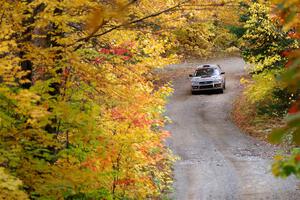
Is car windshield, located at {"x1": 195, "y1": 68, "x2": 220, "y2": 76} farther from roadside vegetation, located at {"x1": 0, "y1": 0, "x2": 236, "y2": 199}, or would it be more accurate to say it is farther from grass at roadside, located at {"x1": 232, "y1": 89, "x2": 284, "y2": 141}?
roadside vegetation, located at {"x1": 0, "y1": 0, "x2": 236, "y2": 199}

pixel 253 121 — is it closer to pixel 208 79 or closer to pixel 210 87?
pixel 208 79

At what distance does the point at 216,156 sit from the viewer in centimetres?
1791

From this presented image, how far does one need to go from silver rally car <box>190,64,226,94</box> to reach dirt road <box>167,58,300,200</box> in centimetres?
49

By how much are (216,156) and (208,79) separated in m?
10.8

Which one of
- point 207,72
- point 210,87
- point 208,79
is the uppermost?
point 207,72

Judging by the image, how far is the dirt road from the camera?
1410cm

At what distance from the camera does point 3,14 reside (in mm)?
6547

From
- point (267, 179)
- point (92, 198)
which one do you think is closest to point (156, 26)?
point (92, 198)

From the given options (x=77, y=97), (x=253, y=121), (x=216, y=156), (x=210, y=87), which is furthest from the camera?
(x=210, y=87)

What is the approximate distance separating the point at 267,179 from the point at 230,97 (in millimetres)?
12800

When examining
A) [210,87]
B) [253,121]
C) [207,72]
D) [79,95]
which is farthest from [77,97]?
[207,72]

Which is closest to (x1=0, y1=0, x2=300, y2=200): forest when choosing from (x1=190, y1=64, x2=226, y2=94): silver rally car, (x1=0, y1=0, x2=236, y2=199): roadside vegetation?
(x1=0, y1=0, x2=236, y2=199): roadside vegetation

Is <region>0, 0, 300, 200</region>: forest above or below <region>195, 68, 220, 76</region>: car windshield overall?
below

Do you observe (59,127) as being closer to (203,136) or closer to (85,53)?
(85,53)
